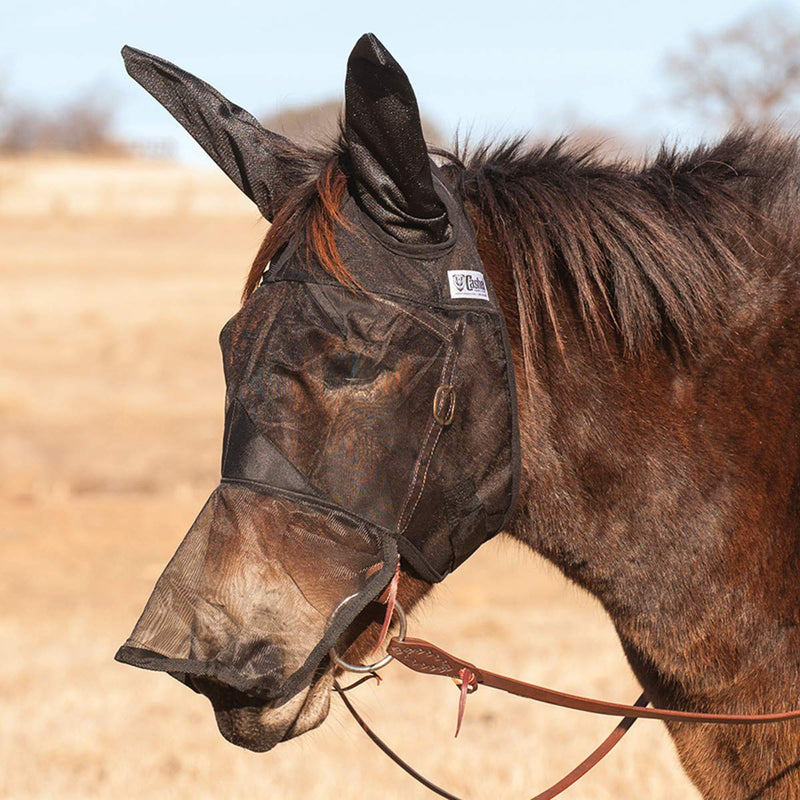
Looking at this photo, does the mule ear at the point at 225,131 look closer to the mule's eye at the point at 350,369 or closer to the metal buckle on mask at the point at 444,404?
the mule's eye at the point at 350,369

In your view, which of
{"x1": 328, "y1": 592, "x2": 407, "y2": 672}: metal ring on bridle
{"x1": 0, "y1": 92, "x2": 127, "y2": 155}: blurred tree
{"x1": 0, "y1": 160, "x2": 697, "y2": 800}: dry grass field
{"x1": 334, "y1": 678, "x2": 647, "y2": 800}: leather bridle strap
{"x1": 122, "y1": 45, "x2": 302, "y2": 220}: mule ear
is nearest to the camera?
{"x1": 328, "y1": 592, "x2": 407, "y2": 672}: metal ring on bridle

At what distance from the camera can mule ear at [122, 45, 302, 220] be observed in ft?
7.73

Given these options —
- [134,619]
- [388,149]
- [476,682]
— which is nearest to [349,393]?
[388,149]

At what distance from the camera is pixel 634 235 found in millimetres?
2252

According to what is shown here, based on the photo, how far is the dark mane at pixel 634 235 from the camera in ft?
7.36

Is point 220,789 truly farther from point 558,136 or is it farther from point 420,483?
point 558,136

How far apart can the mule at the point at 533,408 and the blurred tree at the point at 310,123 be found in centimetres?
21

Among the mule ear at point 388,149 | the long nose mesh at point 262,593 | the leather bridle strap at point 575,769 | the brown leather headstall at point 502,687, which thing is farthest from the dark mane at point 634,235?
Result: the leather bridle strap at point 575,769

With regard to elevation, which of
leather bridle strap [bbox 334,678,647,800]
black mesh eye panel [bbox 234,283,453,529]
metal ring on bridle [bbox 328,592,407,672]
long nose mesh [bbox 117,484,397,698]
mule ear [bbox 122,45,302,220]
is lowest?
leather bridle strap [bbox 334,678,647,800]

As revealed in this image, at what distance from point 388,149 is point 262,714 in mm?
1123

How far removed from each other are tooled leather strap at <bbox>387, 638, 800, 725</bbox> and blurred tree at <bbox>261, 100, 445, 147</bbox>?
3.77ft

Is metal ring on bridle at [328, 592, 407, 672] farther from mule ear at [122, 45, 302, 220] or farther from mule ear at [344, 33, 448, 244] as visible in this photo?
mule ear at [122, 45, 302, 220]

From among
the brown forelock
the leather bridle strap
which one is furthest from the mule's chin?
the brown forelock

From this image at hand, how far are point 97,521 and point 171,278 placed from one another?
15834 mm
